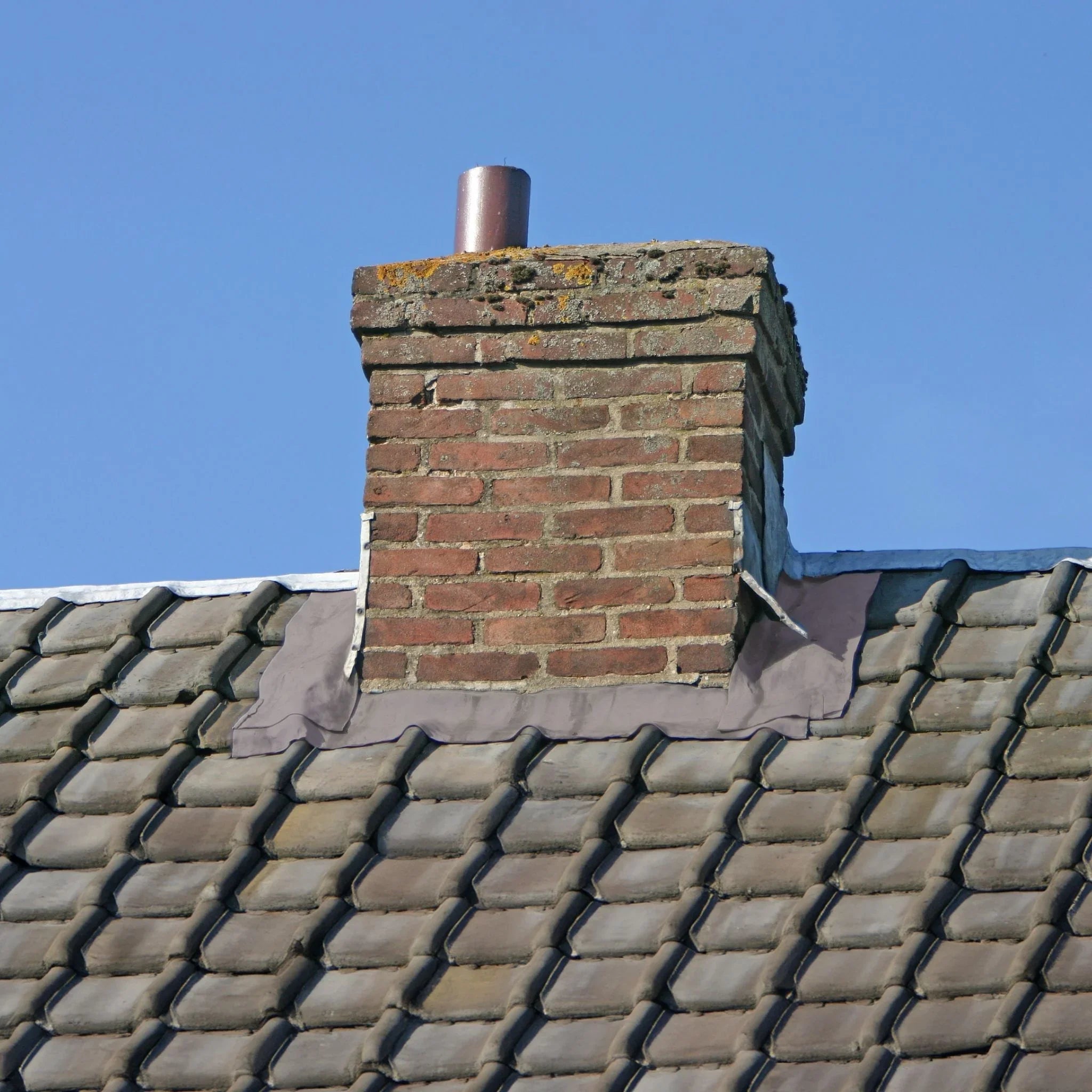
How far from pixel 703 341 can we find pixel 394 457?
909mm

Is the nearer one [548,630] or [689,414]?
[548,630]

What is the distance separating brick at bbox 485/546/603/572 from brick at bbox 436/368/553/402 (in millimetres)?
450

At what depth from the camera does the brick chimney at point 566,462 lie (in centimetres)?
482

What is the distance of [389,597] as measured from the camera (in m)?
4.97

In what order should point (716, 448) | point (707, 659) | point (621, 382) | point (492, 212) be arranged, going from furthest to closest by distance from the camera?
point (492, 212) < point (621, 382) < point (716, 448) < point (707, 659)

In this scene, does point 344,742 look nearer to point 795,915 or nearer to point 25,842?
point 25,842

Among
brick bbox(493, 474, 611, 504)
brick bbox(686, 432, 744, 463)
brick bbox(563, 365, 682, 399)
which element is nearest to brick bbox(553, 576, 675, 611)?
brick bbox(493, 474, 611, 504)

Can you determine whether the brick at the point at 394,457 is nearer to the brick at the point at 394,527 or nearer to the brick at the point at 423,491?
the brick at the point at 423,491

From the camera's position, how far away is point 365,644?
16.2ft

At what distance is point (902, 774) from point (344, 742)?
1.41m

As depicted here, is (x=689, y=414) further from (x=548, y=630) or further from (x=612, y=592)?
(x=548, y=630)

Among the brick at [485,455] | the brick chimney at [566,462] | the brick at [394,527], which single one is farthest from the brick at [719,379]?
the brick at [394,527]

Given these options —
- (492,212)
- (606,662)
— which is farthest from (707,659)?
(492,212)

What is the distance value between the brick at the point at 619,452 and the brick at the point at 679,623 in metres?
0.44
